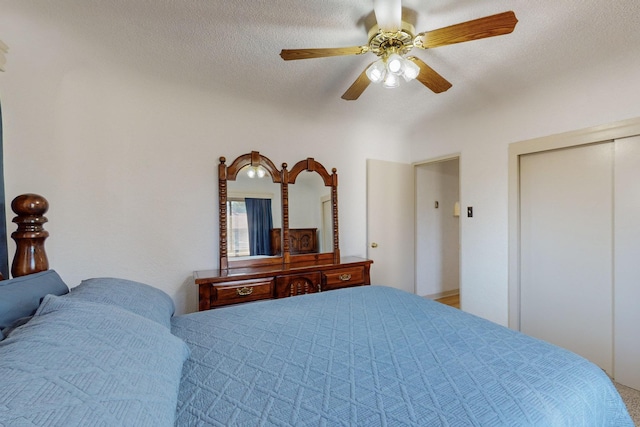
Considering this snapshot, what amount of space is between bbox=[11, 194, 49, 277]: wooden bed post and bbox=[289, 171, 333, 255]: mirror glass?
1948 mm

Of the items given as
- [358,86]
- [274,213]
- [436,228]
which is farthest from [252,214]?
[436,228]

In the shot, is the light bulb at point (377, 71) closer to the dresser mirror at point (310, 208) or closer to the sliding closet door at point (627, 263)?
the dresser mirror at point (310, 208)

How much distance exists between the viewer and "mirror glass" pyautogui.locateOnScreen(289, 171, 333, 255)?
2.90 m

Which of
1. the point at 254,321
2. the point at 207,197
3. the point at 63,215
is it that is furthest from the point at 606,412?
the point at 63,215

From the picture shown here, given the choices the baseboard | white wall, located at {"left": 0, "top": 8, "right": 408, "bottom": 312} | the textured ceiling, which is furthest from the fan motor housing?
the baseboard

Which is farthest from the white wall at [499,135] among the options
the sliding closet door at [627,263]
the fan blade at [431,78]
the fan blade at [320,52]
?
the fan blade at [320,52]

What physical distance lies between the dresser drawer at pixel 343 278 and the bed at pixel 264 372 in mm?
1433

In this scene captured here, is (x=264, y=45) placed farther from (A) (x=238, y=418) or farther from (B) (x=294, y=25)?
(A) (x=238, y=418)

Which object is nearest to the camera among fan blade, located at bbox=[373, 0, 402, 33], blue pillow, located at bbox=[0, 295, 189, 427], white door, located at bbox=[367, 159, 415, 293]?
blue pillow, located at bbox=[0, 295, 189, 427]

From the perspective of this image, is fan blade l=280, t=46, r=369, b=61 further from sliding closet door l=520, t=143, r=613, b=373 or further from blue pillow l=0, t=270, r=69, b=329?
sliding closet door l=520, t=143, r=613, b=373

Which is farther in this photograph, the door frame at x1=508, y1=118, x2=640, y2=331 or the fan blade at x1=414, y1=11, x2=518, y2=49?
the door frame at x1=508, y1=118, x2=640, y2=331

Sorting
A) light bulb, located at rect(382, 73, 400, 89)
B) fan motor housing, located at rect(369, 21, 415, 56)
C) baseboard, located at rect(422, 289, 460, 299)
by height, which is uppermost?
fan motor housing, located at rect(369, 21, 415, 56)

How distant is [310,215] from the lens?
3.00m

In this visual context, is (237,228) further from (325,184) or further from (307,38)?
(307,38)
